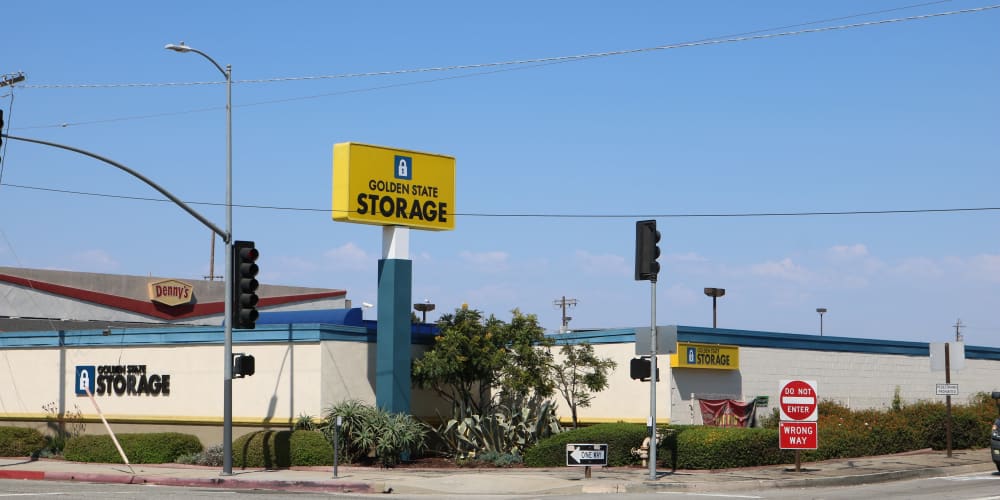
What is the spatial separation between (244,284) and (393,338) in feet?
17.7

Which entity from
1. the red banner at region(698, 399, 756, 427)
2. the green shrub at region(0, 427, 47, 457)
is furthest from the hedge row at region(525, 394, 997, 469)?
the green shrub at region(0, 427, 47, 457)

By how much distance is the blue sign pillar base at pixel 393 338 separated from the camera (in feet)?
103

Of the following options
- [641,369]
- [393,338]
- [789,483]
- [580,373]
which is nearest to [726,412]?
[580,373]

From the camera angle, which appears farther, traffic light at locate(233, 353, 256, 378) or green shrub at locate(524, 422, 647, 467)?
green shrub at locate(524, 422, 647, 467)

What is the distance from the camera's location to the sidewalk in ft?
80.6

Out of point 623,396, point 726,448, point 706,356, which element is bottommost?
point 726,448

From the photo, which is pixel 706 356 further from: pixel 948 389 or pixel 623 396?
pixel 948 389

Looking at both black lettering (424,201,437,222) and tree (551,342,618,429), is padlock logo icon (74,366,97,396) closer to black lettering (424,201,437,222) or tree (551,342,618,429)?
black lettering (424,201,437,222)

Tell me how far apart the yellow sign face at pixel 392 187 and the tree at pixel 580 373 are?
4902mm

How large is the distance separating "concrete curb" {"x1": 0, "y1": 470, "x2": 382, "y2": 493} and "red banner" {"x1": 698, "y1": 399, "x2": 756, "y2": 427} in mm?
11473

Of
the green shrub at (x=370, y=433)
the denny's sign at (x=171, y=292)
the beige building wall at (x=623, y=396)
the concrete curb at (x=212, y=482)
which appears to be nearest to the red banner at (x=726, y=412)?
the beige building wall at (x=623, y=396)

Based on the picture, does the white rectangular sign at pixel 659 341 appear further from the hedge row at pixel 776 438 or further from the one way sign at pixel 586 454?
the hedge row at pixel 776 438

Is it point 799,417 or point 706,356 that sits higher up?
point 706,356

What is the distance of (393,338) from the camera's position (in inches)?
1234
